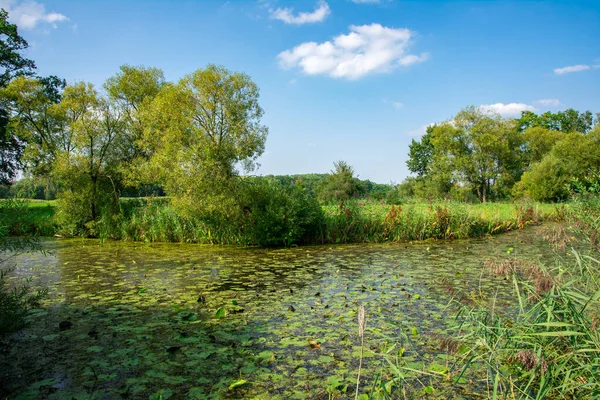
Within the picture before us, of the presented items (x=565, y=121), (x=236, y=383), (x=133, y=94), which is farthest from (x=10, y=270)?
(x=565, y=121)

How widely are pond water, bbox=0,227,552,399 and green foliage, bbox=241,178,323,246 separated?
3.19 m

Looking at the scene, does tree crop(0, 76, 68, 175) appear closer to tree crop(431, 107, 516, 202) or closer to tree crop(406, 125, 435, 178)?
tree crop(431, 107, 516, 202)

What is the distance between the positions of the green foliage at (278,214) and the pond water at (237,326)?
3.19 meters

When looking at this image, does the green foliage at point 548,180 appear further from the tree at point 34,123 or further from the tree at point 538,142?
the tree at point 34,123

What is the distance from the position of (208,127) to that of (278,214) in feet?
23.5

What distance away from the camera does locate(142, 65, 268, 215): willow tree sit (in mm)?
15586

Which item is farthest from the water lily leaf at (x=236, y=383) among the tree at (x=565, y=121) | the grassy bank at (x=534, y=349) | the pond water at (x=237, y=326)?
the tree at (x=565, y=121)


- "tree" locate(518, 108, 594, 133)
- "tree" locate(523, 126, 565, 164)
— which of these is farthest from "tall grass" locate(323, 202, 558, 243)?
"tree" locate(518, 108, 594, 133)

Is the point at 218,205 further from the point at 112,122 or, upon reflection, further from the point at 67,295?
the point at 112,122

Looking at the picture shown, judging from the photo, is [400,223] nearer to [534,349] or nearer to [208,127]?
[208,127]

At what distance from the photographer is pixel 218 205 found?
14617mm

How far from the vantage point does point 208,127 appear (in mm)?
18828

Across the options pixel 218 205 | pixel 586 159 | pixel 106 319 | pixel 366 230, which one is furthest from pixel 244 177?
pixel 586 159

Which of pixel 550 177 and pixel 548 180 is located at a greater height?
pixel 550 177
